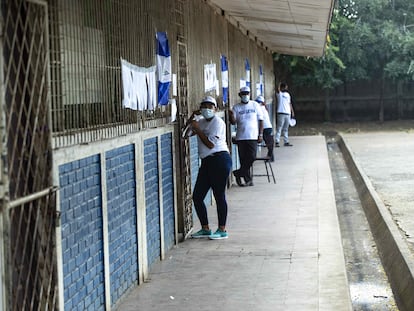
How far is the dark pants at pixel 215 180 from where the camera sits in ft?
29.9

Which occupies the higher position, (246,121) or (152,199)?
(246,121)

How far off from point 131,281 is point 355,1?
Result: 29.2 m

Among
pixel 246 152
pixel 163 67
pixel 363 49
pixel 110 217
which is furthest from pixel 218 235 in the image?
pixel 363 49

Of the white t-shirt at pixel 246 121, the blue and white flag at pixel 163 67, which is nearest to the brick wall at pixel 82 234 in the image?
the blue and white flag at pixel 163 67

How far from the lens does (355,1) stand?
34.3 meters

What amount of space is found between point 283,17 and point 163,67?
258 inches

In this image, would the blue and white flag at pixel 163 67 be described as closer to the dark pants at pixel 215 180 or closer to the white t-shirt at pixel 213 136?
the white t-shirt at pixel 213 136

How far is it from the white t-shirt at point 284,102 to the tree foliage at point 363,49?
9.23 metres

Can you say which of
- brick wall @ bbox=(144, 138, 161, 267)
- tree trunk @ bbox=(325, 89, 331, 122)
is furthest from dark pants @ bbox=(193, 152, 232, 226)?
tree trunk @ bbox=(325, 89, 331, 122)

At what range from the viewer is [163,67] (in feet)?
27.8

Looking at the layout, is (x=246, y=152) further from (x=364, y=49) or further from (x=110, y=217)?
(x=364, y=49)

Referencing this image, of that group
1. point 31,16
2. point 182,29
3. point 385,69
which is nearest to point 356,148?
point 385,69

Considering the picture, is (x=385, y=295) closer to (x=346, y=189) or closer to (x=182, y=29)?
(x=182, y=29)

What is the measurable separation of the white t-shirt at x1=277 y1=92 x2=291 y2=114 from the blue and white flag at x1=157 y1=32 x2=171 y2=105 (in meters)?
13.8
